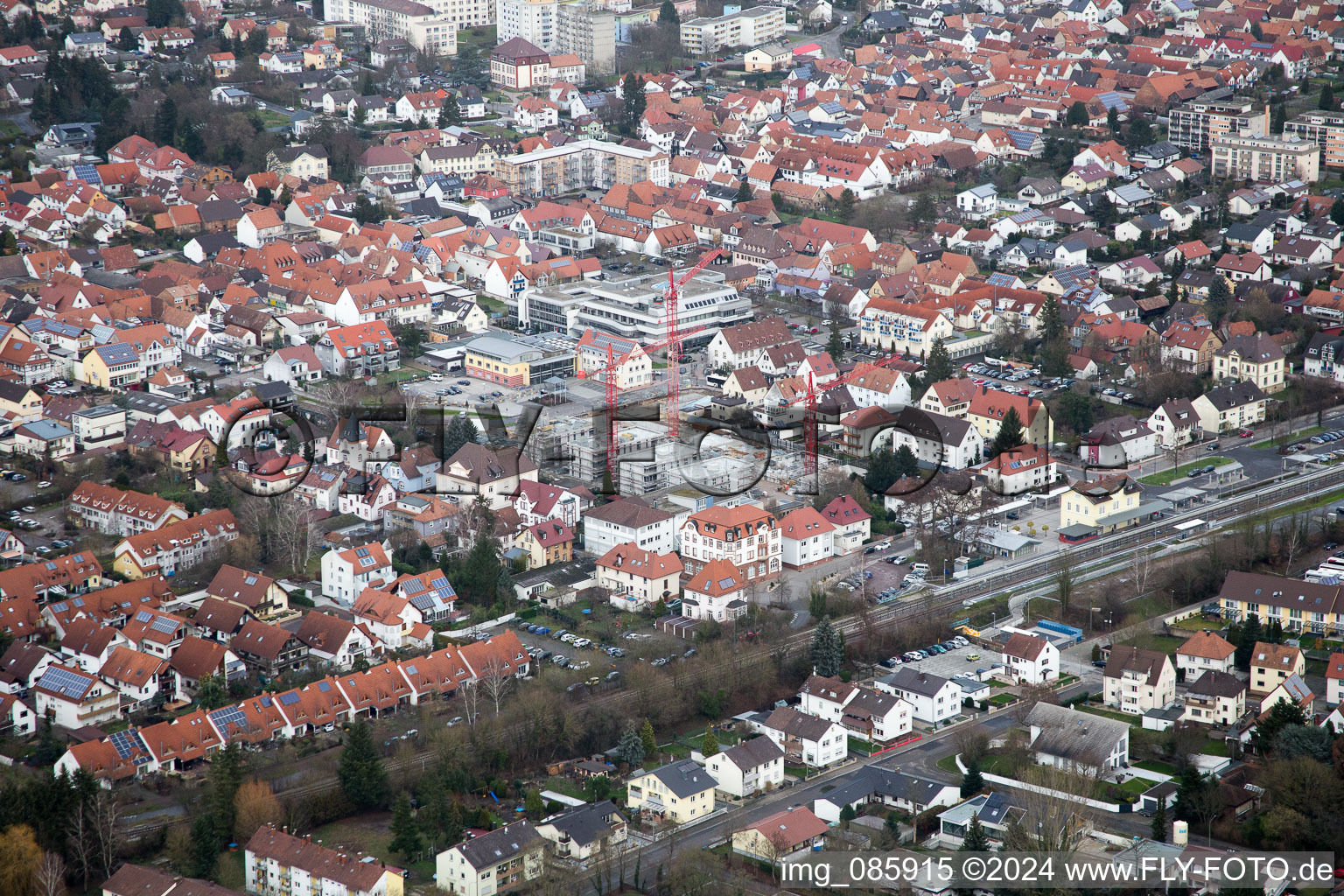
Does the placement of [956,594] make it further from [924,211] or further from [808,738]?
[924,211]

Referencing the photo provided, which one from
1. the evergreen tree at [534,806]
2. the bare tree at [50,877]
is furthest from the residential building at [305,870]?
the bare tree at [50,877]

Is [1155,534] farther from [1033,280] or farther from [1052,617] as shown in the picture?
[1033,280]

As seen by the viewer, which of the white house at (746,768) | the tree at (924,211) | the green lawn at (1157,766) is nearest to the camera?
the white house at (746,768)

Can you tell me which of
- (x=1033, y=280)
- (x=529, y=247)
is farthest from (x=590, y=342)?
(x=1033, y=280)

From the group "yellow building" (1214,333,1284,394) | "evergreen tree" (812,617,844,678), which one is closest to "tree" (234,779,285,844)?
"evergreen tree" (812,617,844,678)

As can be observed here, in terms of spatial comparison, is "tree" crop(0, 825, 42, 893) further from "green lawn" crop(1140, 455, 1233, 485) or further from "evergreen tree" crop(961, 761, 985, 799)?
"green lawn" crop(1140, 455, 1233, 485)

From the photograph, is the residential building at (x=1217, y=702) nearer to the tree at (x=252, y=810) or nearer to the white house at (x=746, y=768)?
the white house at (x=746, y=768)
